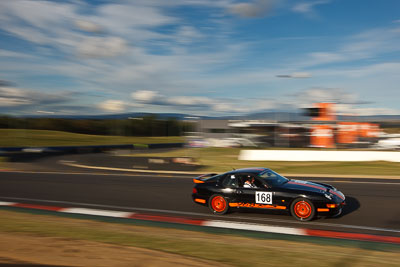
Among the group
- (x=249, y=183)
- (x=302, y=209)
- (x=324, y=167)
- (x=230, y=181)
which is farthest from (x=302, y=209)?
(x=324, y=167)

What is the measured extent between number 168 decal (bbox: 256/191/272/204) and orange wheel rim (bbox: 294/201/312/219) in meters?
0.60

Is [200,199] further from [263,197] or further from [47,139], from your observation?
[47,139]

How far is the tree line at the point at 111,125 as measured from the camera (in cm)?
6925

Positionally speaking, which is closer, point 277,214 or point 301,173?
point 277,214

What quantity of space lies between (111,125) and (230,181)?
76.7 meters

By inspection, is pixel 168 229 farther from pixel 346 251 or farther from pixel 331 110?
pixel 331 110

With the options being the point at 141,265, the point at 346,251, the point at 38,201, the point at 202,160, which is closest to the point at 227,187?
the point at 346,251

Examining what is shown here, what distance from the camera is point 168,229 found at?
283 inches

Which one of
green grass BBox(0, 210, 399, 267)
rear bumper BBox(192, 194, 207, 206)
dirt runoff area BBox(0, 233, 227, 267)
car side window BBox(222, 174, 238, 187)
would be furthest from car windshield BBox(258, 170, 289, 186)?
dirt runoff area BBox(0, 233, 227, 267)

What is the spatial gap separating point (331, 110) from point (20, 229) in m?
32.8

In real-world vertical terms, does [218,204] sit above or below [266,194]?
below

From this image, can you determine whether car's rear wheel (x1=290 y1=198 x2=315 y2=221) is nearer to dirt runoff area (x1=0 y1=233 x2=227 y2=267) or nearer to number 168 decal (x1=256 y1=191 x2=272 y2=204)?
number 168 decal (x1=256 y1=191 x2=272 y2=204)

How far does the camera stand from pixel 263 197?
8.23 meters

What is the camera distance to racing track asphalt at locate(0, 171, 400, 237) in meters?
7.77
